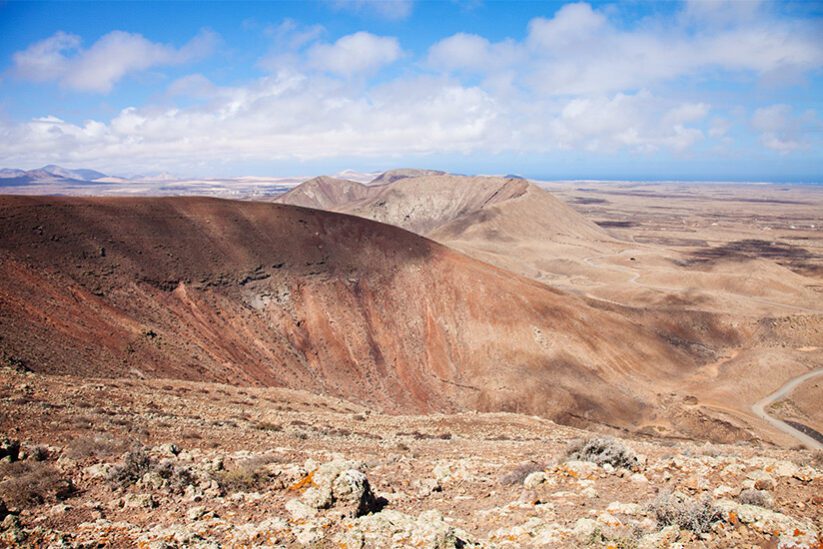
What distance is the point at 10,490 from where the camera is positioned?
7.97m

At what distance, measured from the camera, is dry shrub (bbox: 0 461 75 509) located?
25.8 feet

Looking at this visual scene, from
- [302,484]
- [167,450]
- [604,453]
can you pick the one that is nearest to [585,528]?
[604,453]

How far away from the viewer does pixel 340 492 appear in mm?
8469

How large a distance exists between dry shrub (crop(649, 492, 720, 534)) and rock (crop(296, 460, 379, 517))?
475 cm

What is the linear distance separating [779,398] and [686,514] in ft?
161

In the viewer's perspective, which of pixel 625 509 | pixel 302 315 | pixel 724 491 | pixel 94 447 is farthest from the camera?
pixel 302 315

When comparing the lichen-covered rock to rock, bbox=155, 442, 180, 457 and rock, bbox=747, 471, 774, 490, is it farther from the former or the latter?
rock, bbox=747, 471, 774, 490

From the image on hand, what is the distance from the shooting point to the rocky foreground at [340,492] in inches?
287

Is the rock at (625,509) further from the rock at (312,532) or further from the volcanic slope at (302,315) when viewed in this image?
the volcanic slope at (302,315)

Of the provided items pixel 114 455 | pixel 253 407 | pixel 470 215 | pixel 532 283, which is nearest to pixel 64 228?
pixel 253 407

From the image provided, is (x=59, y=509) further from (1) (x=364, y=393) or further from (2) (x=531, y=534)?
(1) (x=364, y=393)

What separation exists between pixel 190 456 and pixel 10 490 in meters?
3.42

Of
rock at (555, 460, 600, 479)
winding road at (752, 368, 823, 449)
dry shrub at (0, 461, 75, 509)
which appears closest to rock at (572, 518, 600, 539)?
rock at (555, 460, 600, 479)

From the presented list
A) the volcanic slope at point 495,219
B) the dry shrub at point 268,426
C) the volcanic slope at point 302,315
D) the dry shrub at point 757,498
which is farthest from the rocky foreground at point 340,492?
the volcanic slope at point 495,219
